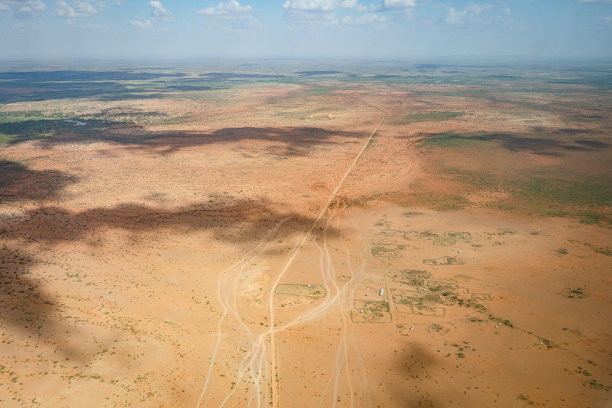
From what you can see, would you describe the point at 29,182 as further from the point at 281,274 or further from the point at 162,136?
the point at 281,274

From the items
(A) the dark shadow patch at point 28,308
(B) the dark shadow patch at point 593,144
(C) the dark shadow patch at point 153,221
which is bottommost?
(A) the dark shadow patch at point 28,308

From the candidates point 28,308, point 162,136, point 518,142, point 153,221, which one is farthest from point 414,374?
point 162,136

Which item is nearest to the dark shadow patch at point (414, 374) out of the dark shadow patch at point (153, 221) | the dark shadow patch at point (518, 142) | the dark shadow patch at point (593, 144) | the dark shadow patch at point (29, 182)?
the dark shadow patch at point (153, 221)

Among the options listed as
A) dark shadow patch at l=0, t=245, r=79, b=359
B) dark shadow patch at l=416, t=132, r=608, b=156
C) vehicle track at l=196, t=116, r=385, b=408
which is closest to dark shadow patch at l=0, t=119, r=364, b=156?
dark shadow patch at l=416, t=132, r=608, b=156

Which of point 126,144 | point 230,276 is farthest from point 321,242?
point 126,144

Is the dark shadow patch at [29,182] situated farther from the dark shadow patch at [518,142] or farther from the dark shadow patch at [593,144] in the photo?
the dark shadow patch at [593,144]

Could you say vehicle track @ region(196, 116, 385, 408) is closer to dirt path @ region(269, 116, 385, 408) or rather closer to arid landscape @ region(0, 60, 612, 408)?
dirt path @ region(269, 116, 385, 408)

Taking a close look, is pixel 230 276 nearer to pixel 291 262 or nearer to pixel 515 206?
pixel 291 262

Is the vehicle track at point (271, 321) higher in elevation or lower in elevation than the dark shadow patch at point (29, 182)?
lower
